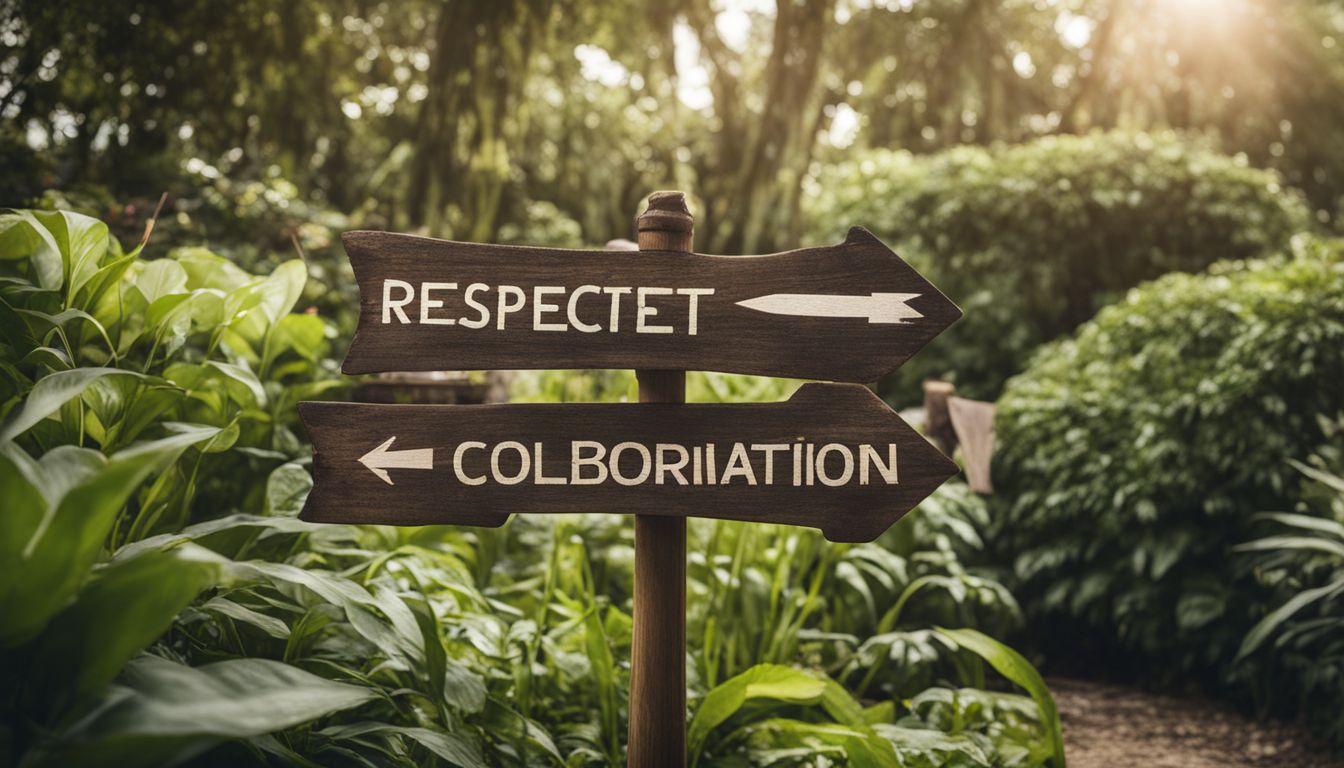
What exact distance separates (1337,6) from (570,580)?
14.2 metres

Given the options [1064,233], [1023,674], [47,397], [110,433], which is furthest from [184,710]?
[1064,233]

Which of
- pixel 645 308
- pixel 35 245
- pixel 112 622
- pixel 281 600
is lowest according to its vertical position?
pixel 281 600

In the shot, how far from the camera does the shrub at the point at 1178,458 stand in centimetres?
277

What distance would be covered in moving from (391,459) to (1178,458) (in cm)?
271

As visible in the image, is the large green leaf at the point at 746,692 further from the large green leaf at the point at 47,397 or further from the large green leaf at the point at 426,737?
the large green leaf at the point at 47,397

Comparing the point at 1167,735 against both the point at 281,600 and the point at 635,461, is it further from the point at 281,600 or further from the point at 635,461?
the point at 281,600

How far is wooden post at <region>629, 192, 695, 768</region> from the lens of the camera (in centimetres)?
138

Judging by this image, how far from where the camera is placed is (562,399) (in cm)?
339

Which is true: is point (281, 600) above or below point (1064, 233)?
below

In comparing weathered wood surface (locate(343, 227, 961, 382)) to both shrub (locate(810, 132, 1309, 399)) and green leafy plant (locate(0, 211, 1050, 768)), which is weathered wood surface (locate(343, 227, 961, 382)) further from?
shrub (locate(810, 132, 1309, 399))

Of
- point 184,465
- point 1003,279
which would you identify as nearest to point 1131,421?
point 1003,279

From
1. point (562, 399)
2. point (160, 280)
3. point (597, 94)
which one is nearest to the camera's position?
point (160, 280)

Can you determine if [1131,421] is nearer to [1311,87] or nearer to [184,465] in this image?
[184,465]

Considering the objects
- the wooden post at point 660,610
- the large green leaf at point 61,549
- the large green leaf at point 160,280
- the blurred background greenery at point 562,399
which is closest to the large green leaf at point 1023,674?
the blurred background greenery at point 562,399
